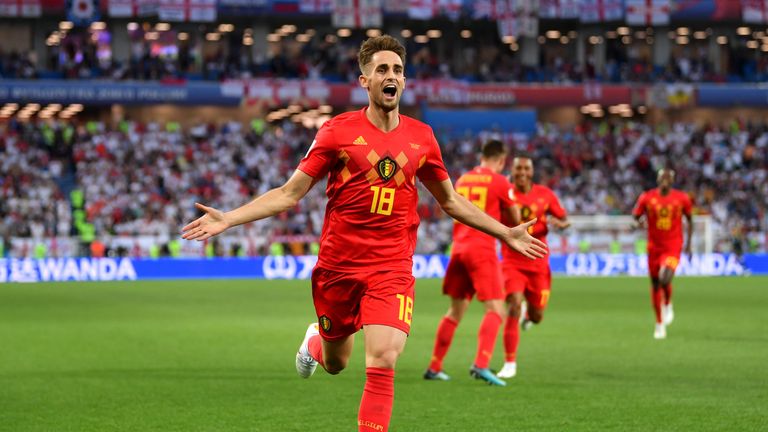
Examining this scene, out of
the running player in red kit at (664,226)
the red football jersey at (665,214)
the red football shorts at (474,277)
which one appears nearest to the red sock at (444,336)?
the red football shorts at (474,277)

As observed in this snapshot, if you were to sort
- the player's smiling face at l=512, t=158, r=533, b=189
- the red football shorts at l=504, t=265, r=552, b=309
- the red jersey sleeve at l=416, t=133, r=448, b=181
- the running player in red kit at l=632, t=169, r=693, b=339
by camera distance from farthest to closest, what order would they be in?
the running player in red kit at l=632, t=169, r=693, b=339 → the player's smiling face at l=512, t=158, r=533, b=189 → the red football shorts at l=504, t=265, r=552, b=309 → the red jersey sleeve at l=416, t=133, r=448, b=181

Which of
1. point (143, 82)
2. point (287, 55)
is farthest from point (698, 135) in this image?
point (143, 82)

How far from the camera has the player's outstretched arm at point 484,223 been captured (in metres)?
7.27

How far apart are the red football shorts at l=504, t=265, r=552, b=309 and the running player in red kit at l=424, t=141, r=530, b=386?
34.1 inches

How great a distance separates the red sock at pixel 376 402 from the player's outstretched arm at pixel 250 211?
3.50 feet

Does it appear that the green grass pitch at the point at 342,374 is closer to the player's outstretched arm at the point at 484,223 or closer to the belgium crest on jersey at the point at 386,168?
the player's outstretched arm at the point at 484,223

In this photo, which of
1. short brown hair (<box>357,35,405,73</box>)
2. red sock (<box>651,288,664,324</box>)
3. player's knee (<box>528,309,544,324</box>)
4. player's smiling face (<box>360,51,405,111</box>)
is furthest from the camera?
red sock (<box>651,288,664,324</box>)

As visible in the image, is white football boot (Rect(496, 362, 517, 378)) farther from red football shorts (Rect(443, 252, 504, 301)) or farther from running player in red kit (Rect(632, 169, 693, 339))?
running player in red kit (Rect(632, 169, 693, 339))

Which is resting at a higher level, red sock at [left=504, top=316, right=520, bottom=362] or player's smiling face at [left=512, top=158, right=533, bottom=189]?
player's smiling face at [left=512, top=158, right=533, bottom=189]

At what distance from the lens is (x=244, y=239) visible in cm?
3894

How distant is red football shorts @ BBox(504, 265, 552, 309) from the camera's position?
43.7 feet

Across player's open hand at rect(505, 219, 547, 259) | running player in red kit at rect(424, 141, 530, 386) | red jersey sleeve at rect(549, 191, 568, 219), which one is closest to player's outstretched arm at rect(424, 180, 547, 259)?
player's open hand at rect(505, 219, 547, 259)

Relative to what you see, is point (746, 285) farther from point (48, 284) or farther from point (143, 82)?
point (143, 82)

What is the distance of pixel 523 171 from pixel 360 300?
21.0ft
